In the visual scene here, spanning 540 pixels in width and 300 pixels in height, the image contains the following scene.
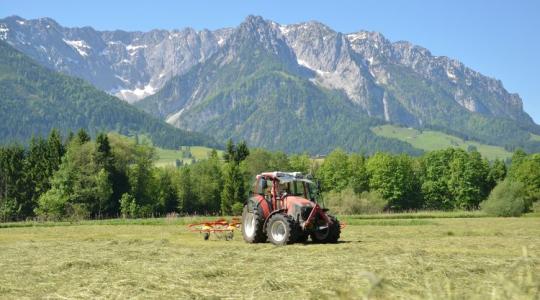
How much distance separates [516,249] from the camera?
59.3 ft

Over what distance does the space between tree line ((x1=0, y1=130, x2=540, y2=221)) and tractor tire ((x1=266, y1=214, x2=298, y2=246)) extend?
45.0 metres

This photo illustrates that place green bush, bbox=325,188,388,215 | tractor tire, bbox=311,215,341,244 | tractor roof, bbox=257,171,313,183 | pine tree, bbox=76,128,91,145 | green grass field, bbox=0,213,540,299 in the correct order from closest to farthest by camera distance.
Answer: green grass field, bbox=0,213,540,299 → tractor tire, bbox=311,215,341,244 → tractor roof, bbox=257,171,313,183 → green bush, bbox=325,188,388,215 → pine tree, bbox=76,128,91,145

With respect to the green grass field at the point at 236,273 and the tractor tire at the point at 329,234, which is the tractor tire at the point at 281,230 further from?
the green grass field at the point at 236,273

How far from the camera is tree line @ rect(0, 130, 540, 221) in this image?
226ft

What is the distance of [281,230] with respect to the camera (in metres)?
20.7

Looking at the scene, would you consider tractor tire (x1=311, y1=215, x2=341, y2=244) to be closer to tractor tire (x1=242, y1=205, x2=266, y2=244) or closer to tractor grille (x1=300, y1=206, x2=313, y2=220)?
tractor grille (x1=300, y1=206, x2=313, y2=220)

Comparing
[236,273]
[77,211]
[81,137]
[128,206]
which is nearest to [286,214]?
[236,273]

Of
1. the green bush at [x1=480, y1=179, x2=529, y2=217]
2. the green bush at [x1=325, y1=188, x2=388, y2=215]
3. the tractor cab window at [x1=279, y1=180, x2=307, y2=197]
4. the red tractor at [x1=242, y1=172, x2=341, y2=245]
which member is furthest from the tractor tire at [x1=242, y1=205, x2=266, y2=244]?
the green bush at [x1=325, y1=188, x2=388, y2=215]

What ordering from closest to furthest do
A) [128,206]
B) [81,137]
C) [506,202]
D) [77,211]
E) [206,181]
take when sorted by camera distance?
1. [506,202]
2. [77,211]
3. [128,206]
4. [81,137]
5. [206,181]

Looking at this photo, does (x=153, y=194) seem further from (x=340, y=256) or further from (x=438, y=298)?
(x=438, y=298)

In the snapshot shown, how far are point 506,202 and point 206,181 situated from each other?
43401 millimetres

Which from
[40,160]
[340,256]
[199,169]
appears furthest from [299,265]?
[199,169]

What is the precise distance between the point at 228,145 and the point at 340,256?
73.4 m

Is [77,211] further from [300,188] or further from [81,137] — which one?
[300,188]
